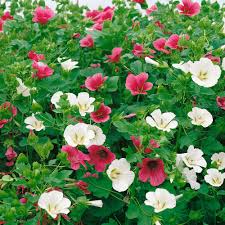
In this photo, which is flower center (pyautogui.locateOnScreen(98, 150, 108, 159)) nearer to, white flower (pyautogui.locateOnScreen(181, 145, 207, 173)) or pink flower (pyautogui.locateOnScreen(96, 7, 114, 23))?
white flower (pyautogui.locateOnScreen(181, 145, 207, 173))

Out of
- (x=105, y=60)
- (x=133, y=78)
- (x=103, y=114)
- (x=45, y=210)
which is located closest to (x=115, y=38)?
(x=105, y=60)

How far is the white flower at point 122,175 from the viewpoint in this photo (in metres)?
1.89

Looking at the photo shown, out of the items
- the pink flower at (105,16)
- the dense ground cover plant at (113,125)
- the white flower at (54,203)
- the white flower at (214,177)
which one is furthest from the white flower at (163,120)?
the pink flower at (105,16)

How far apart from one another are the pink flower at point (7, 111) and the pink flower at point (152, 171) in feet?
1.69

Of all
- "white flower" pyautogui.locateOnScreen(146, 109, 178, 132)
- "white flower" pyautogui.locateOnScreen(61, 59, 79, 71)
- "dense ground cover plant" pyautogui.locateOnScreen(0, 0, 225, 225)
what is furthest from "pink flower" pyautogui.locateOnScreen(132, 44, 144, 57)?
"white flower" pyautogui.locateOnScreen(146, 109, 178, 132)

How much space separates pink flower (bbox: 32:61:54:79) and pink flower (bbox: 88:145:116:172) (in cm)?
36

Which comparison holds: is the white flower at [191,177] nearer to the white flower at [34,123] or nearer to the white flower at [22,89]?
the white flower at [34,123]

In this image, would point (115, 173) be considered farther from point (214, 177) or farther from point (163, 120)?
point (214, 177)

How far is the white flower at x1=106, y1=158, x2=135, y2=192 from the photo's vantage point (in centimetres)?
189

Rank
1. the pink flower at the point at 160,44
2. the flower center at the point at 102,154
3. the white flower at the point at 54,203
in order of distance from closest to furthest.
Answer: the white flower at the point at 54,203, the flower center at the point at 102,154, the pink flower at the point at 160,44

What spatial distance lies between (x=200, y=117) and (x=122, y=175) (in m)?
0.34

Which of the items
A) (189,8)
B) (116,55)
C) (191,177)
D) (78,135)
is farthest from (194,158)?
(189,8)

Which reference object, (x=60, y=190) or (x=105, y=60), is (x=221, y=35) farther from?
(x=60, y=190)

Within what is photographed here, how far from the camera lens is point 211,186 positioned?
2.13 meters
